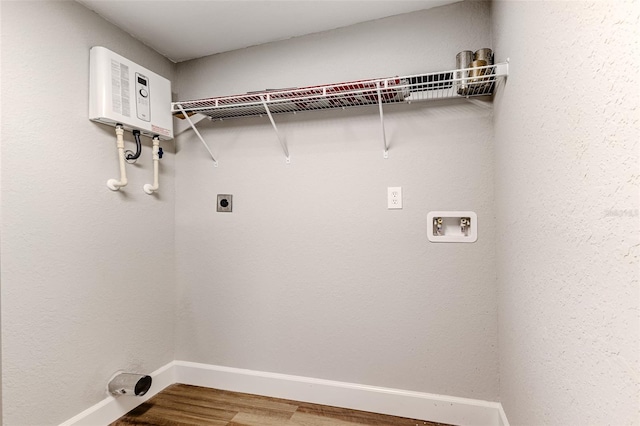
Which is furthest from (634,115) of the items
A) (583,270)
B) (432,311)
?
(432,311)

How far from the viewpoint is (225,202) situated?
85.4 inches

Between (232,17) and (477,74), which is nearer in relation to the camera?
(477,74)

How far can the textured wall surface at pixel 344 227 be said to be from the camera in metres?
1.73

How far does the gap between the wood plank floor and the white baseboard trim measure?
1.5 inches

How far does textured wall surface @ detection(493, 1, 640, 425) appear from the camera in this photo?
0.55m

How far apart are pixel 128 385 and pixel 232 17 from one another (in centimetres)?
206

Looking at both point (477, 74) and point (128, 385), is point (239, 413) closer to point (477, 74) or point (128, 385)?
point (128, 385)

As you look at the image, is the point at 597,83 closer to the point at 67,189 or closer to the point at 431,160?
the point at 431,160

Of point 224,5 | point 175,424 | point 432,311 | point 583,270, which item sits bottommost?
point 175,424

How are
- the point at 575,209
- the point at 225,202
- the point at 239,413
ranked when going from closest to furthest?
the point at 575,209 → the point at 239,413 → the point at 225,202

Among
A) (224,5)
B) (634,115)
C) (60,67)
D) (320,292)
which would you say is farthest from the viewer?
(320,292)

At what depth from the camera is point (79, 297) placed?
164 cm

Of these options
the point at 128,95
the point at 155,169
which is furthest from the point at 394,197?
the point at 128,95

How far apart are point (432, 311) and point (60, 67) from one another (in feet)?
7.35
